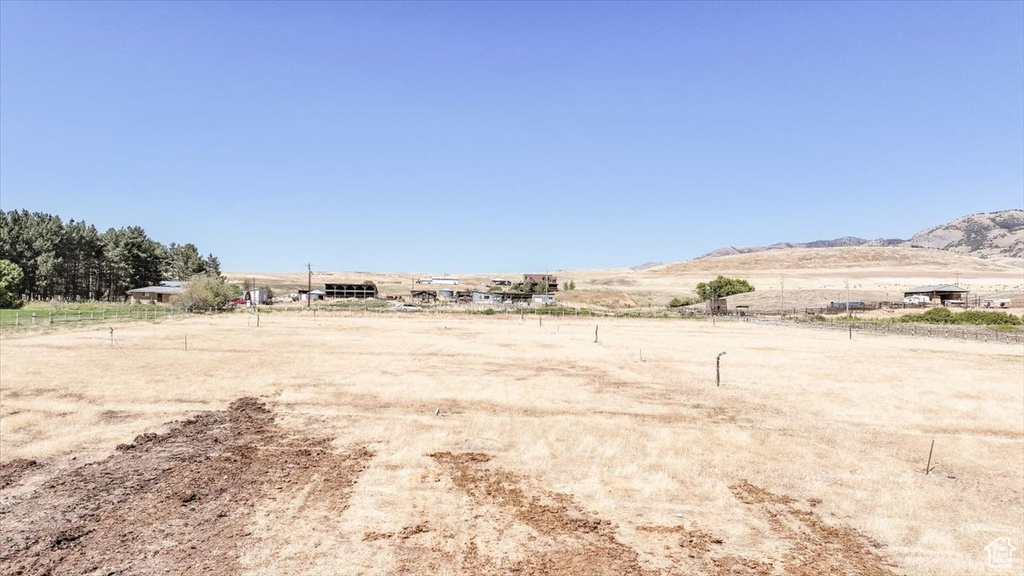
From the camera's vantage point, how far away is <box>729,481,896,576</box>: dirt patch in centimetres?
868

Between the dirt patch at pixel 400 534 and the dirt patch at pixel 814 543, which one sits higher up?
the dirt patch at pixel 400 534

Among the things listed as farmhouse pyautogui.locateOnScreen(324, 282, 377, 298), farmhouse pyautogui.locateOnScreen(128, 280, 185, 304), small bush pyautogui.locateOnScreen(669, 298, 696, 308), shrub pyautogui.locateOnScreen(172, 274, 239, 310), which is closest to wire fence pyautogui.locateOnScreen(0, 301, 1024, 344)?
shrub pyautogui.locateOnScreen(172, 274, 239, 310)

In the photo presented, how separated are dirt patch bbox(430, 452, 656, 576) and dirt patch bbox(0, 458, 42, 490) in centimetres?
960

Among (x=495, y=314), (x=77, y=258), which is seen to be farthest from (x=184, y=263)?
(x=495, y=314)

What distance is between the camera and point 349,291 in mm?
128500

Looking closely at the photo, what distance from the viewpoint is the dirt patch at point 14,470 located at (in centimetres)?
1153

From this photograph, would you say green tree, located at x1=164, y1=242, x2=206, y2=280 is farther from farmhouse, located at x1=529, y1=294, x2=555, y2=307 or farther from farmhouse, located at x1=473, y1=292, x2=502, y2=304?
farmhouse, located at x1=529, y1=294, x2=555, y2=307

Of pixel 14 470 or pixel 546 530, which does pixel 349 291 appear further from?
pixel 546 530

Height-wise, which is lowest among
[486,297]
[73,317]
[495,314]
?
[495,314]

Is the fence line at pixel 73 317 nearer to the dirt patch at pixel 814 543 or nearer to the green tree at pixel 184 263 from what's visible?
the green tree at pixel 184 263

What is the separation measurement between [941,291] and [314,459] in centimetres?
12067

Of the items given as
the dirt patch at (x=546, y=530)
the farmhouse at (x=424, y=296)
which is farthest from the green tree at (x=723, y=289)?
the dirt patch at (x=546, y=530)

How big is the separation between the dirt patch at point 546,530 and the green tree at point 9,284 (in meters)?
87.0

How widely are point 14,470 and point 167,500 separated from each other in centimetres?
492
